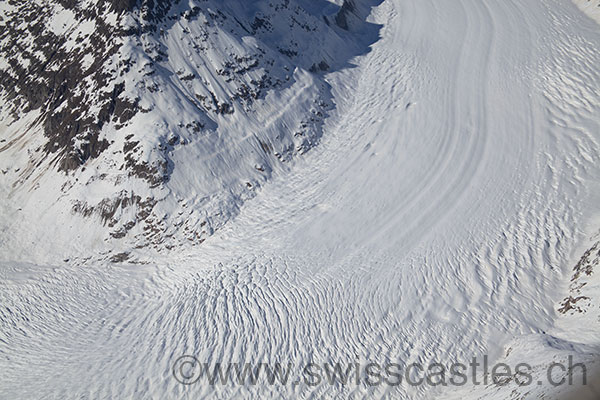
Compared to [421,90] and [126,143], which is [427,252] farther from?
[126,143]

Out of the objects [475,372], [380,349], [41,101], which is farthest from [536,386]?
[41,101]

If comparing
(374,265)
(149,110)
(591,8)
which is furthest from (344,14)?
(374,265)

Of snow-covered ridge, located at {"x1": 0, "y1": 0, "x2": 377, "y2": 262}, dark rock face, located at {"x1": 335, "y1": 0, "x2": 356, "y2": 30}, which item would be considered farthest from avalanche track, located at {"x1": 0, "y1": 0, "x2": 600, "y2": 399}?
dark rock face, located at {"x1": 335, "y1": 0, "x2": 356, "y2": 30}

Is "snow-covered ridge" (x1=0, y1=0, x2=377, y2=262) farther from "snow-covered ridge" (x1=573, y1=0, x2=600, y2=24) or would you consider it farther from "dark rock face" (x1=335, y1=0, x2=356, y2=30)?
"snow-covered ridge" (x1=573, y1=0, x2=600, y2=24)

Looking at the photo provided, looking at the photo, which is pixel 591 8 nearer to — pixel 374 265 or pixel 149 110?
pixel 374 265

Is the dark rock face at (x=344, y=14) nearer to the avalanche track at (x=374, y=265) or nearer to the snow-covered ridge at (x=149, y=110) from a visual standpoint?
the snow-covered ridge at (x=149, y=110)

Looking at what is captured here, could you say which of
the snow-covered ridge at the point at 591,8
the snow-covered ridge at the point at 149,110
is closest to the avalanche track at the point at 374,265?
the snow-covered ridge at the point at 149,110
